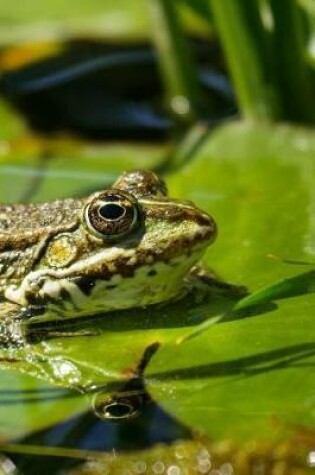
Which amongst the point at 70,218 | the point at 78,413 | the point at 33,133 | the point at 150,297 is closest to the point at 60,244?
the point at 70,218

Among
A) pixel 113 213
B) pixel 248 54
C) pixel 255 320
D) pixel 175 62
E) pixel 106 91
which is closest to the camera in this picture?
pixel 255 320

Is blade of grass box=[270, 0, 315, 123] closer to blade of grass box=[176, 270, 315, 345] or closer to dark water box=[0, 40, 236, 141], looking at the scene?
dark water box=[0, 40, 236, 141]

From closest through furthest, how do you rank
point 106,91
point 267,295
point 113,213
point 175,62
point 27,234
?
point 267,295, point 113,213, point 27,234, point 175,62, point 106,91

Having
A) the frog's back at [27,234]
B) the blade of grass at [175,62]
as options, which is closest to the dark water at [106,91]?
the blade of grass at [175,62]

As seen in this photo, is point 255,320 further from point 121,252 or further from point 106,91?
point 106,91

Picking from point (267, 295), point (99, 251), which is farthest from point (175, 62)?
point (267, 295)

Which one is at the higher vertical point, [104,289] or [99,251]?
[99,251]
